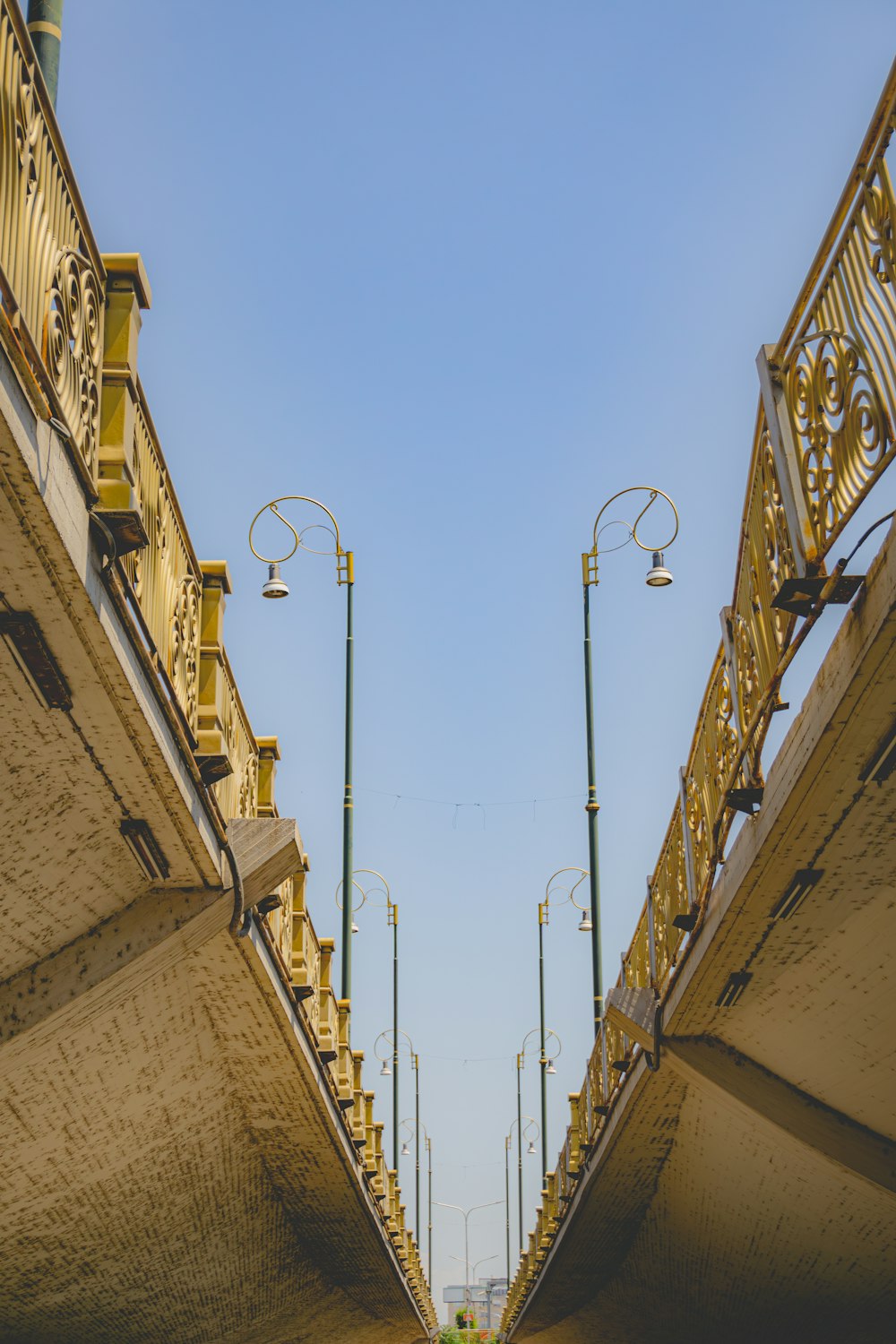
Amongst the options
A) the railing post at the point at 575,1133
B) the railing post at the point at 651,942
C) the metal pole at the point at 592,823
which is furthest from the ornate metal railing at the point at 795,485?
the metal pole at the point at 592,823

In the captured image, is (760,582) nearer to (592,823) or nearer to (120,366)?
(120,366)

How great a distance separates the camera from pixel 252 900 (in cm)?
949

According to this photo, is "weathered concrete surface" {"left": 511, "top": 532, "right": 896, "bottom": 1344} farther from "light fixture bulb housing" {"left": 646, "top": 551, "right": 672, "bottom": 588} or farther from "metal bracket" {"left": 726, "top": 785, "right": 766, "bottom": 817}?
"light fixture bulb housing" {"left": 646, "top": 551, "right": 672, "bottom": 588}

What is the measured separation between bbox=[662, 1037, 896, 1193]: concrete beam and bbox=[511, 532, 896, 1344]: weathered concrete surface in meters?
0.02

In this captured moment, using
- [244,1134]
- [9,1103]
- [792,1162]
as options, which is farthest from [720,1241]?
[9,1103]

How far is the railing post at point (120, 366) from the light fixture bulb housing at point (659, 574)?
12281 millimetres

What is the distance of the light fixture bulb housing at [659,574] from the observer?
18406 mm

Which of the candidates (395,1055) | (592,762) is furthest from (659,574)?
(395,1055)

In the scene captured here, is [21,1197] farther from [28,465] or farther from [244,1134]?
[28,465]

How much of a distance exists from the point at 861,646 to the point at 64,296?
12.0ft

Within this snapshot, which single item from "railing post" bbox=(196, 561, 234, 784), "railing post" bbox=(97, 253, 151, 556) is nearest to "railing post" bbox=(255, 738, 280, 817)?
"railing post" bbox=(196, 561, 234, 784)

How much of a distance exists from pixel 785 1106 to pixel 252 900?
5.01 meters

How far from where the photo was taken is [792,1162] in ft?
41.6

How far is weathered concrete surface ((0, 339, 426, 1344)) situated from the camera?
21.1 feet
